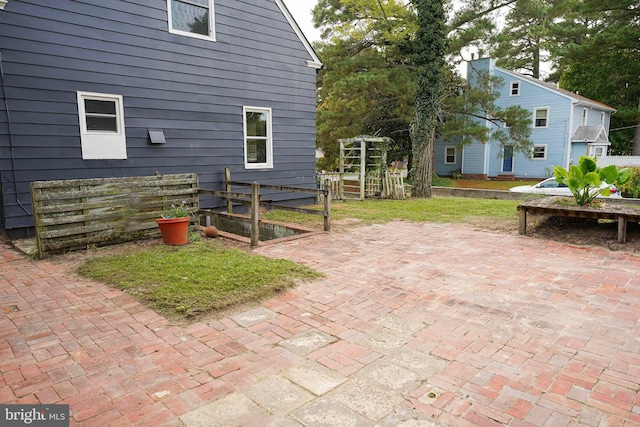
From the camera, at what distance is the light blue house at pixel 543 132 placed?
22906mm

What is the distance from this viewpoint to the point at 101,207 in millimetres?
5824

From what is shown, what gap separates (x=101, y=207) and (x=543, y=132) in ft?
83.6

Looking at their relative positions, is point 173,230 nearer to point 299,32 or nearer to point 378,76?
point 299,32

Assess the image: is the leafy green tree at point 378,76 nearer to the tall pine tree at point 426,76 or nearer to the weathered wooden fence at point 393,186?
the tall pine tree at point 426,76

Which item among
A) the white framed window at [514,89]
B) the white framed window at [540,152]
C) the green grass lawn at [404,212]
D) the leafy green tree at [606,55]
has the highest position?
the leafy green tree at [606,55]

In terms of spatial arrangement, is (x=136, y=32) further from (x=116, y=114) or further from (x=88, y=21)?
(x=116, y=114)

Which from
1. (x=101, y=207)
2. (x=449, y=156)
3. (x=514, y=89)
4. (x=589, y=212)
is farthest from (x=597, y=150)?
(x=101, y=207)

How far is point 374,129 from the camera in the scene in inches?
930

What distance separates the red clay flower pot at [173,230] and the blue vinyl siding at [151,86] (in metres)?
2.25

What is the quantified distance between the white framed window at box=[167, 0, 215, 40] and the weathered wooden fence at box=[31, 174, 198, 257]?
3620 mm

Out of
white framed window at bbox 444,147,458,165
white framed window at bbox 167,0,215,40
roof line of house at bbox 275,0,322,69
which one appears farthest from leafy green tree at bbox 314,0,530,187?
white framed window at bbox 167,0,215,40

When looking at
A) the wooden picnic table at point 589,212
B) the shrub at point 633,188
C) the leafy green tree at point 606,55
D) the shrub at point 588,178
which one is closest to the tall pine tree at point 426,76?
the shrub at point 633,188

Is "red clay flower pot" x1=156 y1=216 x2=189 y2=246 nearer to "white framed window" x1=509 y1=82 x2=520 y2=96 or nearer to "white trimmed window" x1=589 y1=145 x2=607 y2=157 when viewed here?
"white framed window" x1=509 y1=82 x2=520 y2=96

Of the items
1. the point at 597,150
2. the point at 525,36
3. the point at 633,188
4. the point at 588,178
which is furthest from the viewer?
the point at 525,36
